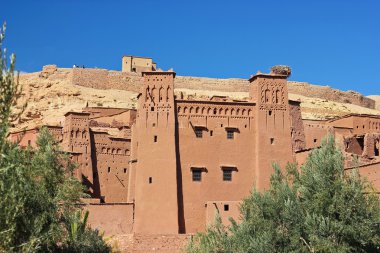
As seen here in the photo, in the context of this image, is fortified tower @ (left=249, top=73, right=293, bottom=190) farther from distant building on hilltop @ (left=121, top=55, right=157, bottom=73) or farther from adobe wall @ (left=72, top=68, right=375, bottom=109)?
distant building on hilltop @ (left=121, top=55, right=157, bottom=73)

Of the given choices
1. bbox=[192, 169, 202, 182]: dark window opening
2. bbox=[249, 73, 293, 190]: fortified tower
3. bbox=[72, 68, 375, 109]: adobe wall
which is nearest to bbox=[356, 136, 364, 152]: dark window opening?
bbox=[249, 73, 293, 190]: fortified tower

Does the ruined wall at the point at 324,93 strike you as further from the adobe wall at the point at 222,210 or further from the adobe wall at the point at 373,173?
the adobe wall at the point at 373,173

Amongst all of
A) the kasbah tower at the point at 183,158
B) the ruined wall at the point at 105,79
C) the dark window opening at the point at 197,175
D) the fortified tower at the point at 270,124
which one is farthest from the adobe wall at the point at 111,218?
the ruined wall at the point at 105,79

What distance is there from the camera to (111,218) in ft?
106

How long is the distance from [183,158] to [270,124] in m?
4.82

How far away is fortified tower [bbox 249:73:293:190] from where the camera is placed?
34.5 m

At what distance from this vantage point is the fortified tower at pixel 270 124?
34.5m

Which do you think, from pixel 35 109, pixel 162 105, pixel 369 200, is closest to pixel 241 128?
pixel 162 105

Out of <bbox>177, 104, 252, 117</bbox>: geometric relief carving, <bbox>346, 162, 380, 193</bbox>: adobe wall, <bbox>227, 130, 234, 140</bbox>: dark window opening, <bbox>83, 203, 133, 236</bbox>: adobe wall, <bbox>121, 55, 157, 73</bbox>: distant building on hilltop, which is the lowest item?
<bbox>83, 203, 133, 236</bbox>: adobe wall

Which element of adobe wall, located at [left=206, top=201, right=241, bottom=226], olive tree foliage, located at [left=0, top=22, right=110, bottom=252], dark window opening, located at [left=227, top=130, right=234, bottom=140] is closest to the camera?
olive tree foliage, located at [left=0, top=22, right=110, bottom=252]

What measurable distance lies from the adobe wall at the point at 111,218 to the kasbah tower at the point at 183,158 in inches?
1.8

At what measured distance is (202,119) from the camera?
114 ft

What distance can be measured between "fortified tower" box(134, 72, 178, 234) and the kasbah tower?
0.15 feet

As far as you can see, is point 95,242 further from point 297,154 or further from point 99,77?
point 99,77
